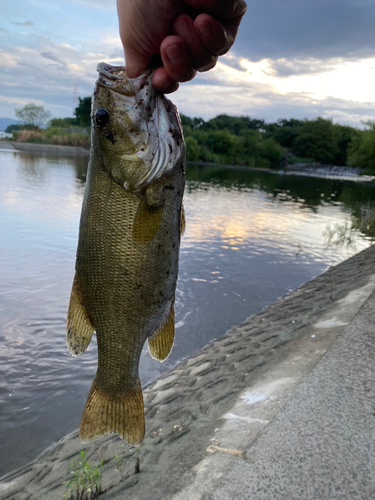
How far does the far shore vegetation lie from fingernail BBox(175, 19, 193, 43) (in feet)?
244

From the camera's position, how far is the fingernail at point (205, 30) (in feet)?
5.33

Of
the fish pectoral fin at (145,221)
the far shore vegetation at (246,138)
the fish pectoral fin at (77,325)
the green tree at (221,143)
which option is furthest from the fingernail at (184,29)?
the green tree at (221,143)

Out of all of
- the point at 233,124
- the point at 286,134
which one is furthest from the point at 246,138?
the point at 233,124

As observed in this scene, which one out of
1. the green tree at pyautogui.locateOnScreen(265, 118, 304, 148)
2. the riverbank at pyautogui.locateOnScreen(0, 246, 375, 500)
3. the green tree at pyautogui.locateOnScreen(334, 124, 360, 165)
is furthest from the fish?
the green tree at pyautogui.locateOnScreen(265, 118, 304, 148)

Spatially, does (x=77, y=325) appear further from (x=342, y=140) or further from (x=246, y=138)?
(x=342, y=140)

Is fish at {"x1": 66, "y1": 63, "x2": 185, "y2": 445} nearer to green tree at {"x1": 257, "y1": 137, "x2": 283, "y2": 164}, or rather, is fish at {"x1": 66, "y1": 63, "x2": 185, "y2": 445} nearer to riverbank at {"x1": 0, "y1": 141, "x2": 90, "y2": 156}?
riverbank at {"x1": 0, "y1": 141, "x2": 90, "y2": 156}

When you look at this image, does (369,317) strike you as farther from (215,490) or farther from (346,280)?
(346,280)

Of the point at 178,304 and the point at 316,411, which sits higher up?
the point at 316,411

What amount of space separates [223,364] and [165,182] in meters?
4.34

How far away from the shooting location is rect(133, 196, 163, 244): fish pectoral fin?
2148 millimetres

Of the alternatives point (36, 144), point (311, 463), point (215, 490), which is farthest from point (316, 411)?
point (36, 144)

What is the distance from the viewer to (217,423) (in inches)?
152

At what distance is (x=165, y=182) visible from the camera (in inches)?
85.3

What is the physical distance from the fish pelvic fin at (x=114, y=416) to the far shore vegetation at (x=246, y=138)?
2909 inches
